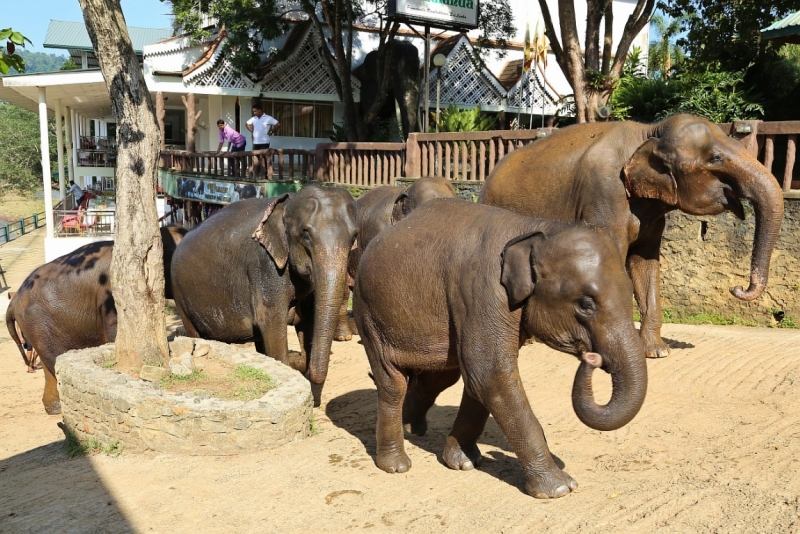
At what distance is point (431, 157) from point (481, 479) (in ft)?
29.4

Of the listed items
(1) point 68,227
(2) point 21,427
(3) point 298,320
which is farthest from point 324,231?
(1) point 68,227

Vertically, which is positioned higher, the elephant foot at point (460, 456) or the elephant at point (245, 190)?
the elephant at point (245, 190)

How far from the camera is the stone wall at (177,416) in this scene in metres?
5.80

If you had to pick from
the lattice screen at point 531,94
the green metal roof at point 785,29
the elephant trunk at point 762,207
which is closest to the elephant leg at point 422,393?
the elephant trunk at point 762,207

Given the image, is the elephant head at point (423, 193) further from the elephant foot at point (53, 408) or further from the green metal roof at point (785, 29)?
the green metal roof at point (785, 29)

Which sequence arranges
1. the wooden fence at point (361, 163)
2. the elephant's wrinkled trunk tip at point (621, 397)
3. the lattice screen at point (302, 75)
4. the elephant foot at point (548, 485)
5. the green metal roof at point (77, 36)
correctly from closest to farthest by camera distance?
1. the elephant's wrinkled trunk tip at point (621, 397)
2. the elephant foot at point (548, 485)
3. the wooden fence at point (361, 163)
4. the lattice screen at point (302, 75)
5. the green metal roof at point (77, 36)

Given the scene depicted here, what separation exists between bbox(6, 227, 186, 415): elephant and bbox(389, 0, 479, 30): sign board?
36.1ft

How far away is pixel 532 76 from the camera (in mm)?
26531

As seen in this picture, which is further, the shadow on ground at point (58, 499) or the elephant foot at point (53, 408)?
the elephant foot at point (53, 408)

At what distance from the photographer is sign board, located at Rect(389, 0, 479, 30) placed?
58.2ft

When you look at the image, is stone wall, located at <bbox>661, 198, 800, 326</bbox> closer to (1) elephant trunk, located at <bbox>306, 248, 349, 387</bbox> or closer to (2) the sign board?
(1) elephant trunk, located at <bbox>306, 248, 349, 387</bbox>

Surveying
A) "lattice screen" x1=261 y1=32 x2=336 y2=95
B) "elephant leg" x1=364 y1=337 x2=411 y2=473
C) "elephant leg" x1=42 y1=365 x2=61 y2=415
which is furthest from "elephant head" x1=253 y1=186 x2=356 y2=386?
"lattice screen" x1=261 y1=32 x2=336 y2=95

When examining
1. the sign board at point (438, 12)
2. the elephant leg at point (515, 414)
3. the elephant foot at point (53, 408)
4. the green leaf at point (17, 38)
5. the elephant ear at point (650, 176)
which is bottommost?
the elephant foot at point (53, 408)

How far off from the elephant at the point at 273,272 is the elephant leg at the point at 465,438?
5.12ft
